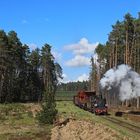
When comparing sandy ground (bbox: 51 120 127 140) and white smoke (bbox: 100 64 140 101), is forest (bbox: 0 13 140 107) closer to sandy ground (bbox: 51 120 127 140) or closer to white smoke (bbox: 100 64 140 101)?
white smoke (bbox: 100 64 140 101)

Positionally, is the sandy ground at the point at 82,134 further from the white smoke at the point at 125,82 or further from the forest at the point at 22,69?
the forest at the point at 22,69

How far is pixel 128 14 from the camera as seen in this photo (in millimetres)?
93188

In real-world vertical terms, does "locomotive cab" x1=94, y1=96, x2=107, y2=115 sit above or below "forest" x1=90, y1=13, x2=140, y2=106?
below

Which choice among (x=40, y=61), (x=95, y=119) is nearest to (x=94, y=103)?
(x=95, y=119)

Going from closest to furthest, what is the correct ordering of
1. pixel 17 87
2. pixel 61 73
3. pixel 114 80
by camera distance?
pixel 114 80
pixel 17 87
pixel 61 73

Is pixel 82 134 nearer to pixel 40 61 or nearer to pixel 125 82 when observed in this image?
pixel 125 82

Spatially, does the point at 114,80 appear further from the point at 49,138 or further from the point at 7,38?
the point at 7,38

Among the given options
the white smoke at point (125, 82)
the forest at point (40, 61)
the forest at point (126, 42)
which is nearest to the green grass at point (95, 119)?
the white smoke at point (125, 82)

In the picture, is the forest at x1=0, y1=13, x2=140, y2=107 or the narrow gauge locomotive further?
the forest at x1=0, y1=13, x2=140, y2=107

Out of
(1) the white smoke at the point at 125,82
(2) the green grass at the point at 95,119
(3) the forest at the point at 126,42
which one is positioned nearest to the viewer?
(2) the green grass at the point at 95,119

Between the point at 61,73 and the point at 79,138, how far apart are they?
456 feet

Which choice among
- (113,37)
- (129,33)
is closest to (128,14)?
(129,33)

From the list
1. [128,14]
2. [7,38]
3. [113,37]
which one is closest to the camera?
[128,14]

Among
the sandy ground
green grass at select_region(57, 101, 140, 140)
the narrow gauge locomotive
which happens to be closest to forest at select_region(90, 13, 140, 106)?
the narrow gauge locomotive
